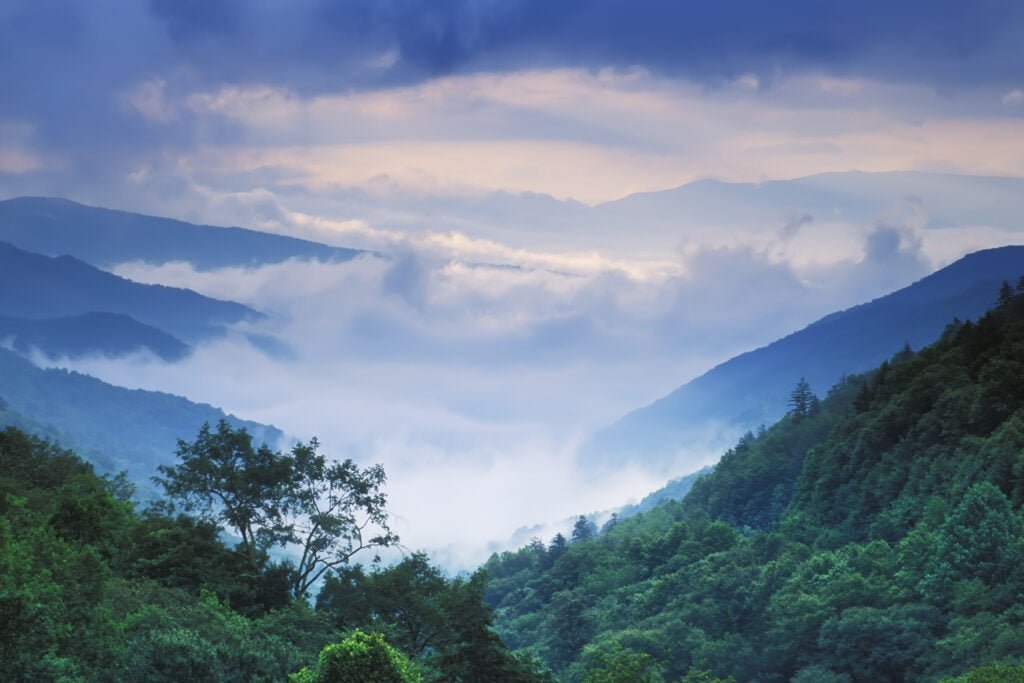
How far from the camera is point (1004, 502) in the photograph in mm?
59281

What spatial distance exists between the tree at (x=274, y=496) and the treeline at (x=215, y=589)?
0.24 feet

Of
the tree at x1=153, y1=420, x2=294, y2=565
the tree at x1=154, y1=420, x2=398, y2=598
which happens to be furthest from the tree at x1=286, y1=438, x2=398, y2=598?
the tree at x1=153, y1=420, x2=294, y2=565

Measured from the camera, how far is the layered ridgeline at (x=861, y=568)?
5412 centimetres

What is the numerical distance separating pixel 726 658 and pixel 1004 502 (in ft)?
58.5

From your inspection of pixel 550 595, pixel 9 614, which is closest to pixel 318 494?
pixel 9 614

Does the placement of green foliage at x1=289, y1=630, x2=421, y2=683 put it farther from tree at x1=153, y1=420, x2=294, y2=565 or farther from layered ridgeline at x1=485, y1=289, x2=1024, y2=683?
tree at x1=153, y1=420, x2=294, y2=565

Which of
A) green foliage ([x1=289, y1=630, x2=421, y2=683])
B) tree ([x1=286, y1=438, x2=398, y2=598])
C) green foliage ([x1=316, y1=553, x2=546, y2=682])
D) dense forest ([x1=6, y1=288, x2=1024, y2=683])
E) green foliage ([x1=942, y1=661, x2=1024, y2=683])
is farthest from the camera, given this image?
tree ([x1=286, y1=438, x2=398, y2=598])

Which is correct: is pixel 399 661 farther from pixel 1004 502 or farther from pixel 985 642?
pixel 1004 502

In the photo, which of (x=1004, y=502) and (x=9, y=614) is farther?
(x=1004, y=502)

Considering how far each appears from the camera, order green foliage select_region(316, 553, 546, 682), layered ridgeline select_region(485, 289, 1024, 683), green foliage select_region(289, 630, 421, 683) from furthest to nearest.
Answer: layered ridgeline select_region(485, 289, 1024, 683)
green foliage select_region(316, 553, 546, 682)
green foliage select_region(289, 630, 421, 683)

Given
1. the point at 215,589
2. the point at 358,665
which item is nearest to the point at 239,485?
the point at 215,589

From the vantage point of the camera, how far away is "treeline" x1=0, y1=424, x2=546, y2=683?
100.0 feet

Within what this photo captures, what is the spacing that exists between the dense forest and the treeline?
0.08 metres

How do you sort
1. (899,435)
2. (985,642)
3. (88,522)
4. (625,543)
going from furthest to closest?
1. (625,543)
2. (899,435)
3. (985,642)
4. (88,522)
